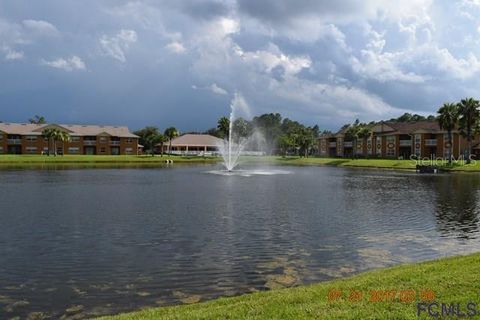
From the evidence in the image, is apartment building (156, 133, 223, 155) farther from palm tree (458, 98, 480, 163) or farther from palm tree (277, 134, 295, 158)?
palm tree (458, 98, 480, 163)

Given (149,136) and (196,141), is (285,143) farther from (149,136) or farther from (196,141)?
(149,136)

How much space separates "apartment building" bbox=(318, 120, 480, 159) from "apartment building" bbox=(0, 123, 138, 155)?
7096cm

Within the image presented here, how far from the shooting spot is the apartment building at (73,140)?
133375 mm

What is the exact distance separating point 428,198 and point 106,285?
31.0 metres

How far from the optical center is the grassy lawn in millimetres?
8828

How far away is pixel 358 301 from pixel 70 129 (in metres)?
145

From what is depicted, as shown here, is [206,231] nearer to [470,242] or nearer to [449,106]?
[470,242]

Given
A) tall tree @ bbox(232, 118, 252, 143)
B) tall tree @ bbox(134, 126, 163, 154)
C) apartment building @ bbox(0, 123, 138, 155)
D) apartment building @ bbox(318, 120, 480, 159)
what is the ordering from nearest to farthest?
1. apartment building @ bbox(318, 120, 480, 159)
2. apartment building @ bbox(0, 123, 138, 155)
3. tall tree @ bbox(134, 126, 163, 154)
4. tall tree @ bbox(232, 118, 252, 143)

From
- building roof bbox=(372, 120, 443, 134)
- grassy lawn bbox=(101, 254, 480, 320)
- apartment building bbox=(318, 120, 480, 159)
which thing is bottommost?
grassy lawn bbox=(101, 254, 480, 320)

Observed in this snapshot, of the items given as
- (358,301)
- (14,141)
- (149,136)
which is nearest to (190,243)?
(358,301)

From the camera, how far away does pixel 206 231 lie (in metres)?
22.1

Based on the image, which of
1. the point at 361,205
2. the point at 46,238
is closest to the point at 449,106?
the point at 361,205

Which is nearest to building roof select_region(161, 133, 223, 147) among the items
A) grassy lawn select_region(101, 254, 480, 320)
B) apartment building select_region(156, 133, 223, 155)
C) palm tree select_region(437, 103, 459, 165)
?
apartment building select_region(156, 133, 223, 155)

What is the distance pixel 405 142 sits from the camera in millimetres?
124312
